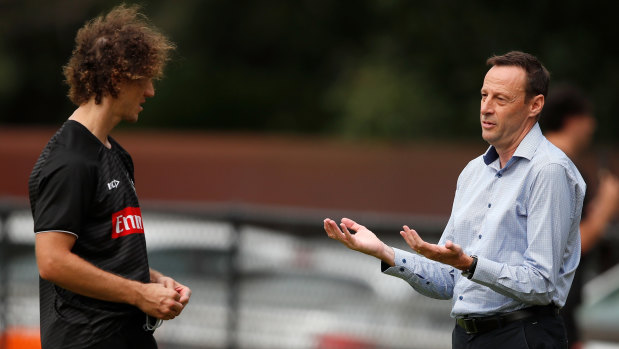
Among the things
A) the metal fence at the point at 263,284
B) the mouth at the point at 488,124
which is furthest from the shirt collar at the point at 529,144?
the metal fence at the point at 263,284

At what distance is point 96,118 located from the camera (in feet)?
12.9

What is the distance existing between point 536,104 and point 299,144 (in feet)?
38.4

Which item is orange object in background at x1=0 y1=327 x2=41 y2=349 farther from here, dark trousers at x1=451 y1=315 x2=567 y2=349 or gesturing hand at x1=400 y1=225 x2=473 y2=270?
gesturing hand at x1=400 y1=225 x2=473 y2=270

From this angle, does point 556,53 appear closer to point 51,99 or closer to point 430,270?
point 430,270

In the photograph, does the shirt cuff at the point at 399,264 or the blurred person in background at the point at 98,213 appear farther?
the shirt cuff at the point at 399,264

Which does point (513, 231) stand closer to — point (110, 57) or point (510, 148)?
point (510, 148)

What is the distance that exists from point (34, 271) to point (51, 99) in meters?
17.0

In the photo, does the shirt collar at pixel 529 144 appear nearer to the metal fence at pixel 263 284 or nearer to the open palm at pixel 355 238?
the open palm at pixel 355 238

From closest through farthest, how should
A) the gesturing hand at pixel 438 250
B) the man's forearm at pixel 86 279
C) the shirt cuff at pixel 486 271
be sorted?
the gesturing hand at pixel 438 250 → the shirt cuff at pixel 486 271 → the man's forearm at pixel 86 279

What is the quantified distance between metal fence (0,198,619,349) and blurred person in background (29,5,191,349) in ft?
13.6

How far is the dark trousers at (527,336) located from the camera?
12.5 ft

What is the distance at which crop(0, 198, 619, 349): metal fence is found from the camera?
8164 millimetres

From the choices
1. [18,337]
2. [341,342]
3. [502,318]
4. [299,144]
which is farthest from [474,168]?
[299,144]

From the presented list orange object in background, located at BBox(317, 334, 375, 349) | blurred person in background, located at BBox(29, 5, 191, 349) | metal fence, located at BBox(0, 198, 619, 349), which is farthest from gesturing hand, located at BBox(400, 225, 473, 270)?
orange object in background, located at BBox(317, 334, 375, 349)
